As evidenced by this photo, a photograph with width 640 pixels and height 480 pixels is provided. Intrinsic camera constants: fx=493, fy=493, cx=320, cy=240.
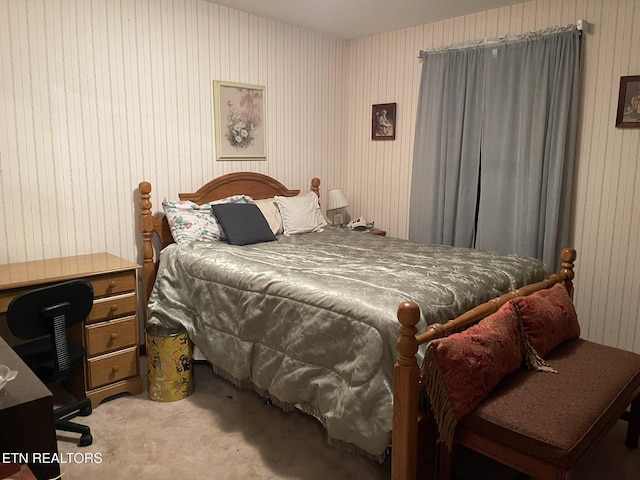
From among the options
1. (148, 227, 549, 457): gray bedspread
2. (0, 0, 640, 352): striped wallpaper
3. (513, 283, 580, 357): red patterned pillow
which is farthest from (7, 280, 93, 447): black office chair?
(513, 283, 580, 357): red patterned pillow

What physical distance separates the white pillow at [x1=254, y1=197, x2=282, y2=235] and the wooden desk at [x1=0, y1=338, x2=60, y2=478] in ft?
8.37

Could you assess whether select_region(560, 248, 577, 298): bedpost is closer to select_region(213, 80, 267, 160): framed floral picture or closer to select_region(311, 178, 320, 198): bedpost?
select_region(311, 178, 320, 198): bedpost

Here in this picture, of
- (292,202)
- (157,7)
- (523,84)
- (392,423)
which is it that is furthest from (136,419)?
(523,84)

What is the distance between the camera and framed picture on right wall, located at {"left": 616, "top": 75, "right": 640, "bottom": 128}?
315 centimetres

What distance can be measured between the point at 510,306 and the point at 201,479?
5.13 feet

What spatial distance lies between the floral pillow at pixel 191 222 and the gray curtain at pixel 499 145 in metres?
1.78

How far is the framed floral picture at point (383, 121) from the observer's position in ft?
14.6

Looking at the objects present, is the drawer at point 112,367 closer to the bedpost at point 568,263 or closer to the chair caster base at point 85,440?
the chair caster base at point 85,440

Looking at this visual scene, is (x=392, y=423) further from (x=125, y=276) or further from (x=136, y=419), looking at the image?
(x=125, y=276)

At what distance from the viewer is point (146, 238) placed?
132 inches

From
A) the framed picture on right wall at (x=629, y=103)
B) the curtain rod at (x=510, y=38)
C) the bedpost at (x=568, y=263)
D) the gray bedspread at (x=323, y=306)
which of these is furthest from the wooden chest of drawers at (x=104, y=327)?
the framed picture on right wall at (x=629, y=103)

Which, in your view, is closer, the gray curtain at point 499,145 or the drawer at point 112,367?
the drawer at point 112,367

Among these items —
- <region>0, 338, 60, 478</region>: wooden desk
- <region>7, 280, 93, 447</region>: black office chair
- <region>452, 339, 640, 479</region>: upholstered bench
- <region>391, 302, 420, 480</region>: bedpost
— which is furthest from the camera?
<region>7, 280, 93, 447</region>: black office chair

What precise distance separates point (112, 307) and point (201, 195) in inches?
46.7
